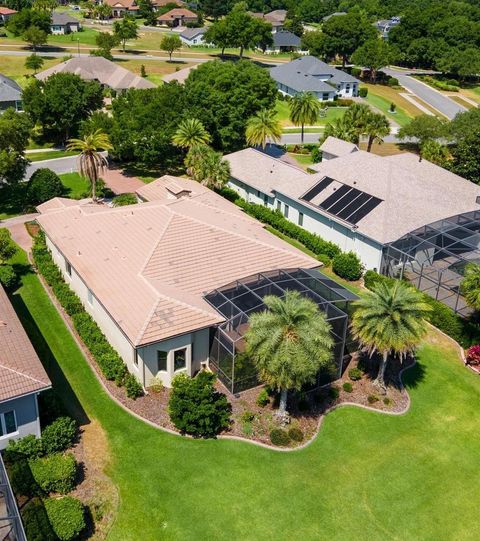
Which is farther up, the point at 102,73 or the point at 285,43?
the point at 285,43

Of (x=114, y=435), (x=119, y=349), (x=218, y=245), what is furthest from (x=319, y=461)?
(x=218, y=245)

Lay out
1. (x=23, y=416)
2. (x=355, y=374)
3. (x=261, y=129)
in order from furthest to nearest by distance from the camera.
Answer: (x=261, y=129)
(x=355, y=374)
(x=23, y=416)

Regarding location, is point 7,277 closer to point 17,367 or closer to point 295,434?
point 17,367

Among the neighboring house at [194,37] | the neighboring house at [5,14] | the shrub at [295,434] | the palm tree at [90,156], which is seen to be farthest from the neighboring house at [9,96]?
the neighboring house at [5,14]

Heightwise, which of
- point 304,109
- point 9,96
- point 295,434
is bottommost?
point 295,434

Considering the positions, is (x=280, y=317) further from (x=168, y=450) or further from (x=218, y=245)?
(x=218, y=245)

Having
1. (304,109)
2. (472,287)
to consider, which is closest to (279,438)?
(472,287)
